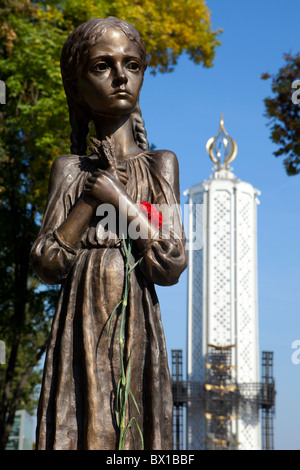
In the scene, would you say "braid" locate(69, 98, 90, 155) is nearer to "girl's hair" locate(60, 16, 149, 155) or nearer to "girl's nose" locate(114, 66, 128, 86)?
"girl's hair" locate(60, 16, 149, 155)

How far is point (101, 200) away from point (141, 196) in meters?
0.28

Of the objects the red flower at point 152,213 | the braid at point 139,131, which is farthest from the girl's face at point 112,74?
the red flower at point 152,213

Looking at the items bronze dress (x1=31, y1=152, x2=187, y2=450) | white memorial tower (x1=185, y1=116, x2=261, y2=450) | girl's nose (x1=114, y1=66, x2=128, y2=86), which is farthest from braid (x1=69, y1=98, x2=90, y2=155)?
white memorial tower (x1=185, y1=116, x2=261, y2=450)

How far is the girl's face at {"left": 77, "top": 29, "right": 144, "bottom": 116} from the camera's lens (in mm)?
4078

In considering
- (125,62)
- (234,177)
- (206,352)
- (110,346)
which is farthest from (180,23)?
(110,346)

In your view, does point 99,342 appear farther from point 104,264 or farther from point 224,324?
point 224,324

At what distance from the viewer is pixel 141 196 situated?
4066mm

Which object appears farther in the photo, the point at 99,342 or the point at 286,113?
the point at 286,113

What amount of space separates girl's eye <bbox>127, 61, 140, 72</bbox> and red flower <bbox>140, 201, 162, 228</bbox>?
0.82 metres

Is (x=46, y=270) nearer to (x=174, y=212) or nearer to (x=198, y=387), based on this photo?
(x=174, y=212)

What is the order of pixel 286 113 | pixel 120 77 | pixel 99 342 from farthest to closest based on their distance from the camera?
pixel 286 113, pixel 120 77, pixel 99 342

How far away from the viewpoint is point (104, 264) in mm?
3818

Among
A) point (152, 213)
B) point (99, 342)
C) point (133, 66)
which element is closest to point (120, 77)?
point (133, 66)

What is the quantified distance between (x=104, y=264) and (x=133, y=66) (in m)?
1.21
